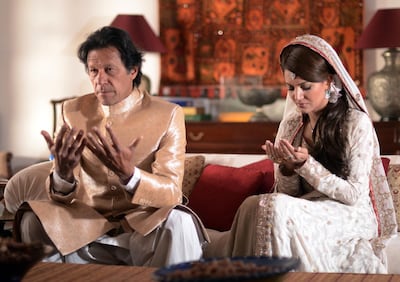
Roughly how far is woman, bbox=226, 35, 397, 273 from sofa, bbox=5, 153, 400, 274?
30cm

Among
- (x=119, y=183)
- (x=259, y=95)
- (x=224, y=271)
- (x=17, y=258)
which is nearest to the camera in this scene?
(x=224, y=271)

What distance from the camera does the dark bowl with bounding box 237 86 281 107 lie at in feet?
20.4

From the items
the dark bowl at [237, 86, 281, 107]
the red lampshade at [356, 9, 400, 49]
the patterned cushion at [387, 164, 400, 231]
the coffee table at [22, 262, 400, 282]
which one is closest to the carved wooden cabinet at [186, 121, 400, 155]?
the dark bowl at [237, 86, 281, 107]

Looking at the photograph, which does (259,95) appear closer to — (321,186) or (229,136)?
(229,136)

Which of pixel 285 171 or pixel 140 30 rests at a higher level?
pixel 140 30

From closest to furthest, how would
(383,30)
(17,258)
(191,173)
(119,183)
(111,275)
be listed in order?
(17,258) → (111,275) → (119,183) → (191,173) → (383,30)

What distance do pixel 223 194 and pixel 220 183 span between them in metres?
0.05

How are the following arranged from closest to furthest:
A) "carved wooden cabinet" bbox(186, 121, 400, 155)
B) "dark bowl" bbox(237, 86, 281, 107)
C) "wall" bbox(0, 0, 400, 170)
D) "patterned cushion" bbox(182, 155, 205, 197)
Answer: "patterned cushion" bbox(182, 155, 205, 197)
"carved wooden cabinet" bbox(186, 121, 400, 155)
"dark bowl" bbox(237, 86, 281, 107)
"wall" bbox(0, 0, 400, 170)

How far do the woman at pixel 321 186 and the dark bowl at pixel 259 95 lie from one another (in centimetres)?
235

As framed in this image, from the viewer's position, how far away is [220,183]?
4.11 m

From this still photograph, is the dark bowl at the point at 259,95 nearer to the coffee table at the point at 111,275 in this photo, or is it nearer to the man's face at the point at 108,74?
the man's face at the point at 108,74

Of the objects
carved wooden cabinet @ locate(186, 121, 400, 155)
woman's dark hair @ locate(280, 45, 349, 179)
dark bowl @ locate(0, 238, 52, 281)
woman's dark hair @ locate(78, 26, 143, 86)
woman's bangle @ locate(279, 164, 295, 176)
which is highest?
woman's dark hair @ locate(78, 26, 143, 86)

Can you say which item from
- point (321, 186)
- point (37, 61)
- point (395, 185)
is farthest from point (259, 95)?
point (321, 186)

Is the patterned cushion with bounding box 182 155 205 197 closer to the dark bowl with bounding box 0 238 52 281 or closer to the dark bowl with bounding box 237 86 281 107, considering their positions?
the dark bowl with bounding box 0 238 52 281
